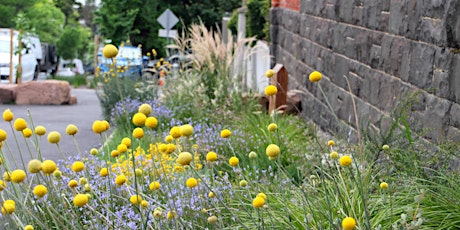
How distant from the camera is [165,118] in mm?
11812

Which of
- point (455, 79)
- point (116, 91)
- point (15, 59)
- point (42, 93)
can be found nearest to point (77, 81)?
point (15, 59)

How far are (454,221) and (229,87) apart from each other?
8.75m

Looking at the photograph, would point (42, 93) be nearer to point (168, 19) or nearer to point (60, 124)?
point (60, 124)

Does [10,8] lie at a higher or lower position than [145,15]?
higher

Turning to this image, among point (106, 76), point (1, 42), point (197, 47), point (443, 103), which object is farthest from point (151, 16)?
point (443, 103)

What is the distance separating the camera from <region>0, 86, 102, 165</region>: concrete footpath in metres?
12.0

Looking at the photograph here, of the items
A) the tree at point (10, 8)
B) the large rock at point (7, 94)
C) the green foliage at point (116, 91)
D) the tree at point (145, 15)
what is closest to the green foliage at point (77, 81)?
the tree at point (145, 15)

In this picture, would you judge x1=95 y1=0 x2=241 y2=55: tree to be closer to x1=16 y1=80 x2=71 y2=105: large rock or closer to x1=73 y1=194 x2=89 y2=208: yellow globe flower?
x1=16 y1=80 x2=71 y2=105: large rock

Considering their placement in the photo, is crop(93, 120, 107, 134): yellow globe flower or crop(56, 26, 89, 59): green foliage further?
crop(56, 26, 89, 59): green foliage

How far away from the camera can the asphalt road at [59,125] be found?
38.9 feet

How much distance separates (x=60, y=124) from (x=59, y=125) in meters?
0.24

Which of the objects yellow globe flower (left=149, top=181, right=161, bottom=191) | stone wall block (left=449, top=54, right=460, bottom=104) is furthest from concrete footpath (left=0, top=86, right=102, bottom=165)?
yellow globe flower (left=149, top=181, right=161, bottom=191)

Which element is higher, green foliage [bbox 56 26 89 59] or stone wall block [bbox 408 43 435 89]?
stone wall block [bbox 408 43 435 89]

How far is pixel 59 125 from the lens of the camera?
628 inches
